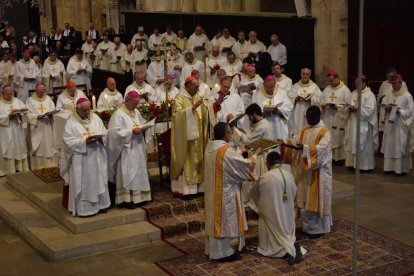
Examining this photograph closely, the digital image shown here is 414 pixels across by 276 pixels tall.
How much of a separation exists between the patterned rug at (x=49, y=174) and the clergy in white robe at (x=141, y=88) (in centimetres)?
213

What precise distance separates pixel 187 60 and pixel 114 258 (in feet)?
29.6

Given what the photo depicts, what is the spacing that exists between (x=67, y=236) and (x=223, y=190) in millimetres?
2642

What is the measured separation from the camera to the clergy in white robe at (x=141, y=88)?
A: 546 inches

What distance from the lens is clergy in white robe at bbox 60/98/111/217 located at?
10180 millimetres

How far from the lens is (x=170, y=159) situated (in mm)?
11180

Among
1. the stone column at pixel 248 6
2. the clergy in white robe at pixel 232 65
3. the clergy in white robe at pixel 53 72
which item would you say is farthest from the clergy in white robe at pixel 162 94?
the stone column at pixel 248 6

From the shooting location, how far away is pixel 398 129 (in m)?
13.1

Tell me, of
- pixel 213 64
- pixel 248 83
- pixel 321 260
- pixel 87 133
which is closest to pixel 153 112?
pixel 87 133

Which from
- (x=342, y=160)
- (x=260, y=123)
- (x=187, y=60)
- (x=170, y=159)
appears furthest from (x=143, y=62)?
(x=260, y=123)

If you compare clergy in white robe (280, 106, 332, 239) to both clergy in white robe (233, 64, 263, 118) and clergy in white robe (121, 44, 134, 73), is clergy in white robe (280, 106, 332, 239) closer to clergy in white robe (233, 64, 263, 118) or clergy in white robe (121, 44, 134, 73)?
clergy in white robe (233, 64, 263, 118)

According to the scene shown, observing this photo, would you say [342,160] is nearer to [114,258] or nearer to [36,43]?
[114,258]

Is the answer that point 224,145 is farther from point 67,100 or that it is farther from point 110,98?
point 67,100

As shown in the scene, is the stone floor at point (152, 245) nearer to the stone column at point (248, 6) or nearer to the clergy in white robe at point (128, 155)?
the clergy in white robe at point (128, 155)

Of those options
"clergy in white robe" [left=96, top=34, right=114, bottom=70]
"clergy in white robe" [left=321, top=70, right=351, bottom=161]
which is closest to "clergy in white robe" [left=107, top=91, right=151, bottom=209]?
"clergy in white robe" [left=321, top=70, right=351, bottom=161]
